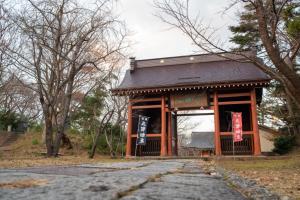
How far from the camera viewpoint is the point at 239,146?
715 inches

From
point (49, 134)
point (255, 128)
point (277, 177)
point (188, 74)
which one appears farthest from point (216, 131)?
point (277, 177)

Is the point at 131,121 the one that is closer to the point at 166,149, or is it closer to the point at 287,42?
the point at 166,149

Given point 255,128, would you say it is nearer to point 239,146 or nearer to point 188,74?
point 239,146

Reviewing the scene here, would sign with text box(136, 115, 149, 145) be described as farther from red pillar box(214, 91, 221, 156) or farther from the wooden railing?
the wooden railing

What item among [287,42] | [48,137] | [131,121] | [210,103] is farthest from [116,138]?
[287,42]

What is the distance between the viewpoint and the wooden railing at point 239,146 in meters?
18.0

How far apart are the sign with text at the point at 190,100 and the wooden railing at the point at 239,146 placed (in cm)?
236

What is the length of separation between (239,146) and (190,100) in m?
3.87

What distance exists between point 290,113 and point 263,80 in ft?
28.6

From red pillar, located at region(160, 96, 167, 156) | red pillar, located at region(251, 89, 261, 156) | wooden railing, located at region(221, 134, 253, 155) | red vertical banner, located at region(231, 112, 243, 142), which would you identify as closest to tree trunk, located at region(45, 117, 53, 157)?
red pillar, located at region(160, 96, 167, 156)

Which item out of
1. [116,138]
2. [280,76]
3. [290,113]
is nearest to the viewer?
[280,76]

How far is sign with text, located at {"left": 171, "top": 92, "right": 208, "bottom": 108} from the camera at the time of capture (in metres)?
18.8

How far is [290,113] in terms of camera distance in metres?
23.9

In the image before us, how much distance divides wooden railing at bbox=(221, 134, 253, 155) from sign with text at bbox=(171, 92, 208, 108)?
2.36 meters
